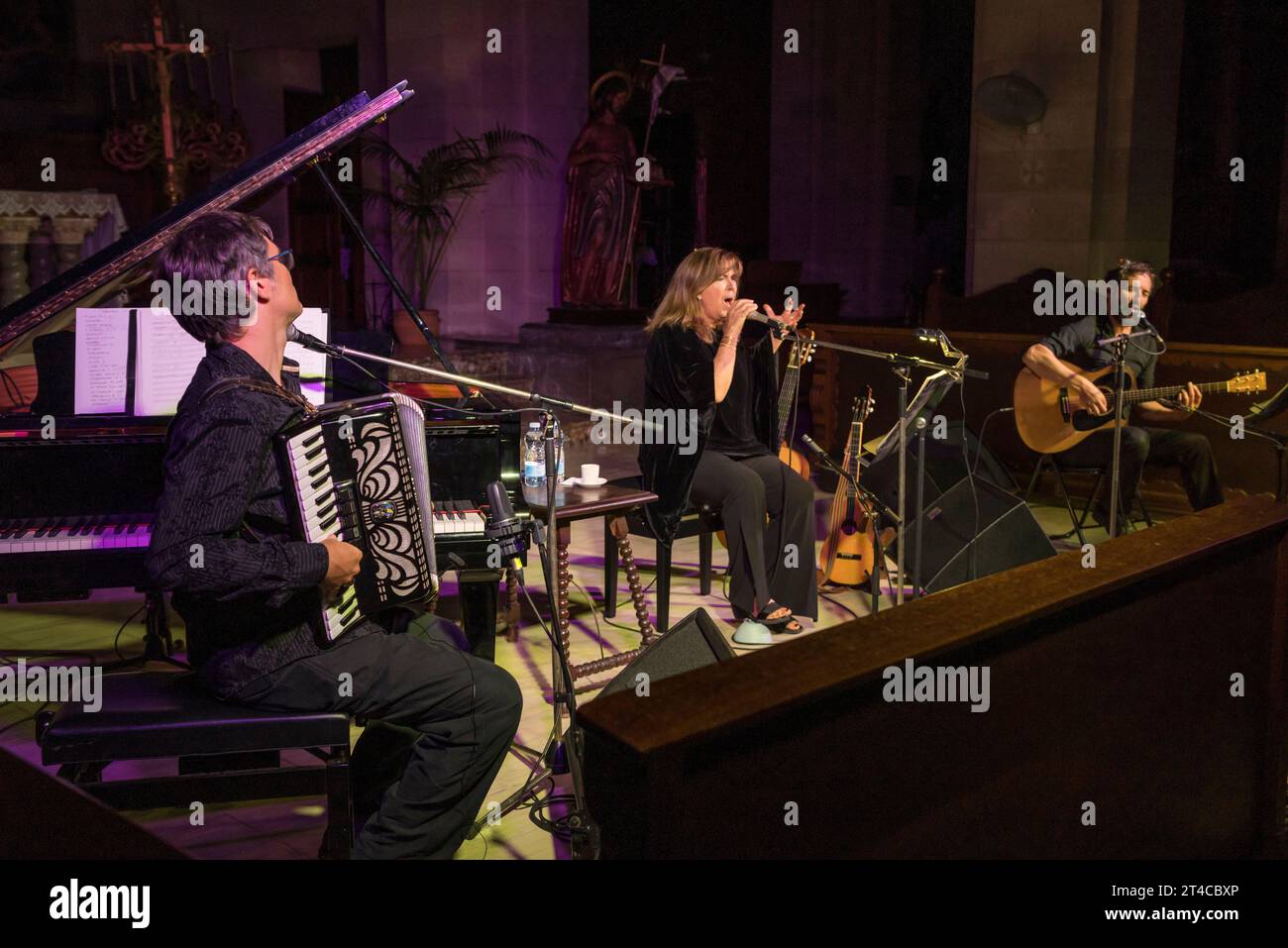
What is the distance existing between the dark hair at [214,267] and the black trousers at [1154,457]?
4.54 meters

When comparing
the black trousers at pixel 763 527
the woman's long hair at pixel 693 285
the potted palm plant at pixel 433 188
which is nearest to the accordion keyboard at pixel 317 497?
the black trousers at pixel 763 527

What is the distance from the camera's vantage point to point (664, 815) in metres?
1.47

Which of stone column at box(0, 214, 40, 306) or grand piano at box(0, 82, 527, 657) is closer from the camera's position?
grand piano at box(0, 82, 527, 657)

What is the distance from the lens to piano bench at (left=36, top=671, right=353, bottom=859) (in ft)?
7.84

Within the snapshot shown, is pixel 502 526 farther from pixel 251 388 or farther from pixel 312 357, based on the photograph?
pixel 312 357

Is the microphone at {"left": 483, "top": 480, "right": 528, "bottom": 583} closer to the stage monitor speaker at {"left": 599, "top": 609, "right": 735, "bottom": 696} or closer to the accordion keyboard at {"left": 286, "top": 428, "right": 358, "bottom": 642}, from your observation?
the accordion keyboard at {"left": 286, "top": 428, "right": 358, "bottom": 642}

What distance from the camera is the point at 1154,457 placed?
602 centimetres

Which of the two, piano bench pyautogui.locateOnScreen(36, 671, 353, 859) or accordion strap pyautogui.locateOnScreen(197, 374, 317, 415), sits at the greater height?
accordion strap pyautogui.locateOnScreen(197, 374, 317, 415)

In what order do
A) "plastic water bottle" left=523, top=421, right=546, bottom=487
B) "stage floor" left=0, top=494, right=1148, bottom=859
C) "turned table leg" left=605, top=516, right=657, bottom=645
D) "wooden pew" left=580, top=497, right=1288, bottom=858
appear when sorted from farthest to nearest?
1. "turned table leg" left=605, top=516, right=657, bottom=645
2. "plastic water bottle" left=523, top=421, right=546, bottom=487
3. "stage floor" left=0, top=494, right=1148, bottom=859
4. "wooden pew" left=580, top=497, right=1288, bottom=858

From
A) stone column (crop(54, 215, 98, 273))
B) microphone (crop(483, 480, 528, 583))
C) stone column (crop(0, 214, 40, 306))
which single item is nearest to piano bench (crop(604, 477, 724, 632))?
microphone (crop(483, 480, 528, 583))

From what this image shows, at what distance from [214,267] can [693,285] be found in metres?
2.55

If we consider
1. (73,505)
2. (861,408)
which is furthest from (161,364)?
(861,408)

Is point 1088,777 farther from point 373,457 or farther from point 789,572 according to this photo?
point 789,572

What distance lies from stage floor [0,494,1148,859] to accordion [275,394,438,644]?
749 millimetres
